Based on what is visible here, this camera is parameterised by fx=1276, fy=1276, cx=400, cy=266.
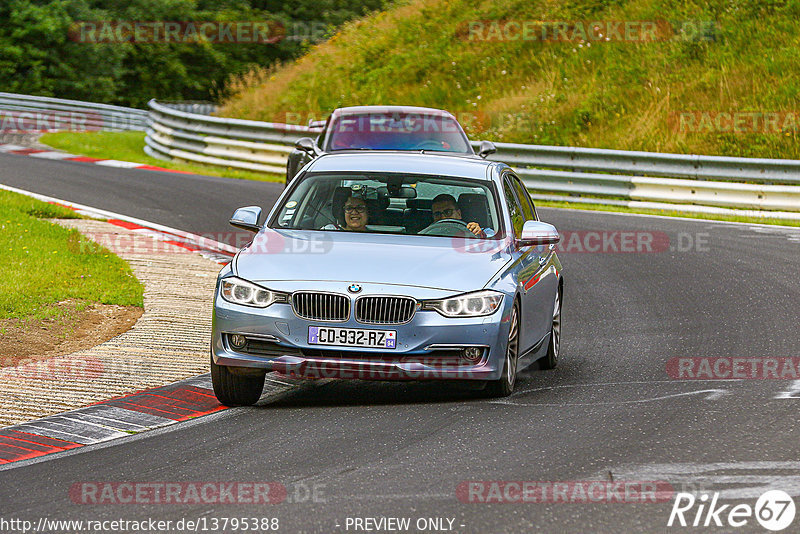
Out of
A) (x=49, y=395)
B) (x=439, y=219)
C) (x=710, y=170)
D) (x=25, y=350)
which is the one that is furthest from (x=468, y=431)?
(x=710, y=170)

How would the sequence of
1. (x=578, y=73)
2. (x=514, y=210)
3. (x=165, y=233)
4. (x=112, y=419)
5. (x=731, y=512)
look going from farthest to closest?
(x=578, y=73) < (x=165, y=233) < (x=514, y=210) < (x=112, y=419) < (x=731, y=512)

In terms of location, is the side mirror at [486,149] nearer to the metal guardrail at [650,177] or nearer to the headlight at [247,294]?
the metal guardrail at [650,177]

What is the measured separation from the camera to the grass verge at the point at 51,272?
37.7 ft

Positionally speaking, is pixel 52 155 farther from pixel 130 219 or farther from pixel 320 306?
pixel 320 306

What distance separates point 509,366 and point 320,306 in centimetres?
137

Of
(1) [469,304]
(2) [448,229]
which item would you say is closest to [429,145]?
(2) [448,229]

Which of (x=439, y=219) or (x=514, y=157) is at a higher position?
(x=439, y=219)

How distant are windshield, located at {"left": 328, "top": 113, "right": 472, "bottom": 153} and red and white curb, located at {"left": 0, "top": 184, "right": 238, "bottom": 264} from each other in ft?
7.99

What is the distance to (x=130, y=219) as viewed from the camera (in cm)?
1797

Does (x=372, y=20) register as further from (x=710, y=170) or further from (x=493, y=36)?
(x=710, y=170)

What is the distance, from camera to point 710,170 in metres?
22.8

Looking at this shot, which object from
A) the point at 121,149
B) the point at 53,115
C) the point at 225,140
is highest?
the point at 225,140

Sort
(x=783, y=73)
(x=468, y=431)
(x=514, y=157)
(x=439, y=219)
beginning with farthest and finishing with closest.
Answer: (x=783, y=73)
(x=514, y=157)
(x=439, y=219)
(x=468, y=431)

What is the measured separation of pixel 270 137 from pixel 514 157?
5.36 m
